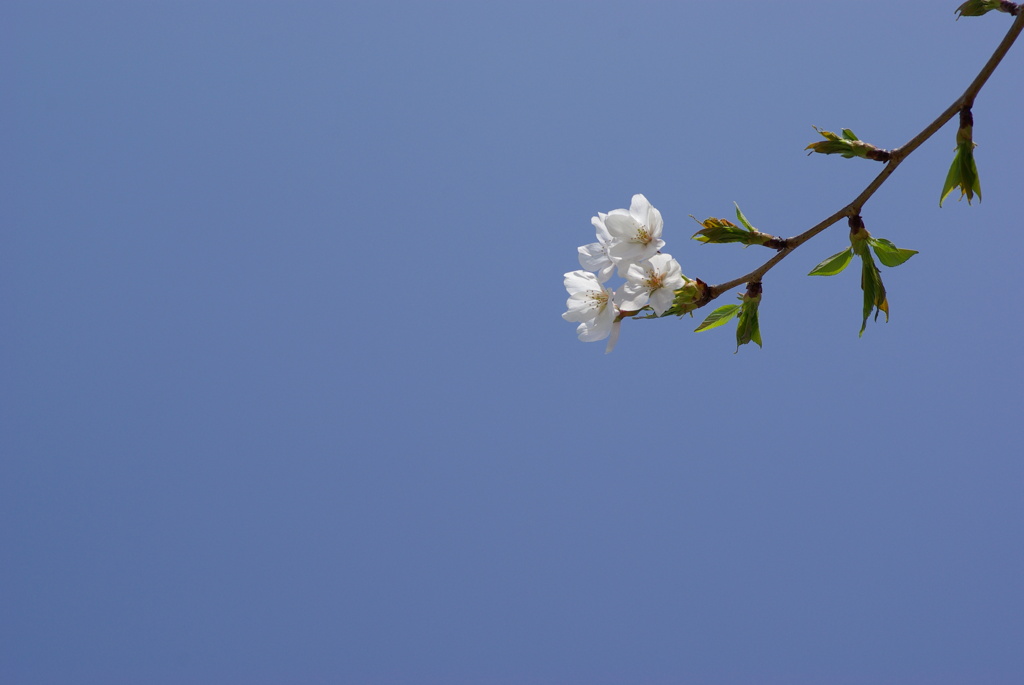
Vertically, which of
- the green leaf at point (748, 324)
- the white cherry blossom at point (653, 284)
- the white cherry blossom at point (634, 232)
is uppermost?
the white cherry blossom at point (634, 232)

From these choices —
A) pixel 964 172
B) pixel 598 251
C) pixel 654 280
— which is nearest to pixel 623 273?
pixel 654 280

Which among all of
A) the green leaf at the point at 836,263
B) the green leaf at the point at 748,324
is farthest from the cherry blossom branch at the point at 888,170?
the green leaf at the point at 836,263

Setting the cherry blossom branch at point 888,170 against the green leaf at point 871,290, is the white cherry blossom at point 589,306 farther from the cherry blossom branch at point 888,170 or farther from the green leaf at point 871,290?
the green leaf at point 871,290

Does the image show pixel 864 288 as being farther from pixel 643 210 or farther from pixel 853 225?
pixel 643 210

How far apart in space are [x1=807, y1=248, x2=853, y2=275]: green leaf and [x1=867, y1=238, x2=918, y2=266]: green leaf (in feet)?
0.17

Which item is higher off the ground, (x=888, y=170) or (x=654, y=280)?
(x=888, y=170)

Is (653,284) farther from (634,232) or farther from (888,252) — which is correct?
(888,252)

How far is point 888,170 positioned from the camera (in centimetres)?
136

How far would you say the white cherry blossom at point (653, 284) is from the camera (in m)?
1.42

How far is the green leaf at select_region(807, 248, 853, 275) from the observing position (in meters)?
1.55

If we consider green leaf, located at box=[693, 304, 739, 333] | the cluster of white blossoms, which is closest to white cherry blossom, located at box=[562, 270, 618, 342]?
the cluster of white blossoms

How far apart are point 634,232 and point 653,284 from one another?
11cm

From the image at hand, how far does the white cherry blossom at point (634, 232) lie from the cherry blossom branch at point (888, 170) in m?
0.13

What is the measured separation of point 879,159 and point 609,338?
599 mm
